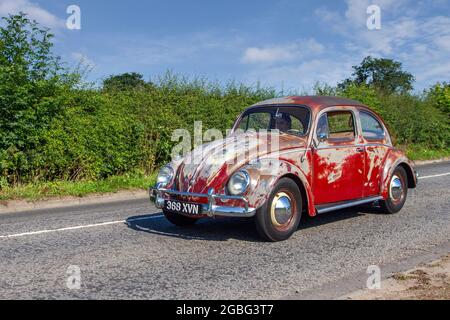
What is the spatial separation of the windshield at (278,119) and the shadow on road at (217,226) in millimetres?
1430

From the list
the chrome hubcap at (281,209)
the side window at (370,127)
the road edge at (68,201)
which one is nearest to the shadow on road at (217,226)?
the chrome hubcap at (281,209)

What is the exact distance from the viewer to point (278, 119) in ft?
24.0

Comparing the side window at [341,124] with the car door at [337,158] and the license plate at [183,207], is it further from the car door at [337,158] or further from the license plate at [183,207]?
the license plate at [183,207]

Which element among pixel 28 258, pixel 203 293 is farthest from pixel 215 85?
pixel 203 293

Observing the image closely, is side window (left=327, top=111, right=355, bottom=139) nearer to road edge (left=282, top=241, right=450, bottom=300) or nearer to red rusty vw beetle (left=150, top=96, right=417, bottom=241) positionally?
red rusty vw beetle (left=150, top=96, right=417, bottom=241)

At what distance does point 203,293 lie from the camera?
4.33 meters

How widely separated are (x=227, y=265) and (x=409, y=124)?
753 inches

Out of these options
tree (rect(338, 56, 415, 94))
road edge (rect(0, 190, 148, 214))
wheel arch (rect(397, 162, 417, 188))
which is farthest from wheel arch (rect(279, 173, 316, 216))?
tree (rect(338, 56, 415, 94))

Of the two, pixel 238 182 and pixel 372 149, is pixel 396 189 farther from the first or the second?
pixel 238 182

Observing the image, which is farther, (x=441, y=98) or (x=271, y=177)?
(x=441, y=98)

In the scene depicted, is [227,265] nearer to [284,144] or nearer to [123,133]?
[284,144]

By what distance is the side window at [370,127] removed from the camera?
Answer: 7.80 metres

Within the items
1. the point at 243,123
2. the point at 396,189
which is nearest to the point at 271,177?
the point at 243,123

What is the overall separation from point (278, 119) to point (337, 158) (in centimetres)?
105
